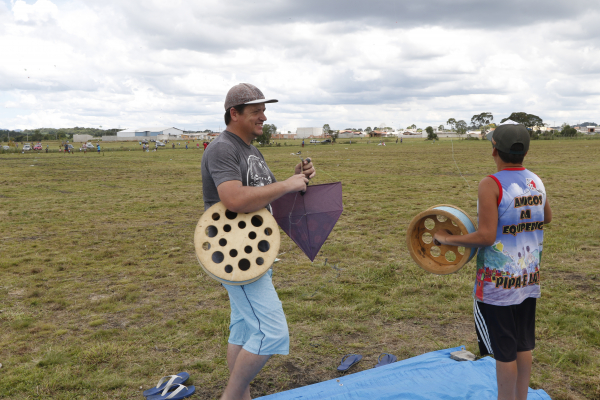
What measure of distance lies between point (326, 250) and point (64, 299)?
395 cm

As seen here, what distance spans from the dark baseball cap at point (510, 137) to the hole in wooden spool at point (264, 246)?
59.7 inches

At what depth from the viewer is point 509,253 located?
2.53 metres

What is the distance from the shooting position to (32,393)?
342 cm

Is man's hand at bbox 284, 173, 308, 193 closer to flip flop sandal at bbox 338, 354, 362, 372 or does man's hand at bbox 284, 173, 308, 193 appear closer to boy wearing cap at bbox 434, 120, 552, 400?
boy wearing cap at bbox 434, 120, 552, 400

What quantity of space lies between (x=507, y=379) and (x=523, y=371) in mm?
176

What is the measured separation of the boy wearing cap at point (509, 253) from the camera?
2508 mm

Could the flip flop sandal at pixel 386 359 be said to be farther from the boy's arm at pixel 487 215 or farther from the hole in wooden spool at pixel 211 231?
the hole in wooden spool at pixel 211 231

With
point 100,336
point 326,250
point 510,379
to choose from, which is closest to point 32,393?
point 100,336

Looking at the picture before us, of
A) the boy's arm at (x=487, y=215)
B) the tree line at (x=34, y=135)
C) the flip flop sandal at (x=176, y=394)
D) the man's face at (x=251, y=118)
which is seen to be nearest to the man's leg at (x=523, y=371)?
the boy's arm at (x=487, y=215)

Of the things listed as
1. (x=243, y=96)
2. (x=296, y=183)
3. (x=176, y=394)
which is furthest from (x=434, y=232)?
(x=176, y=394)

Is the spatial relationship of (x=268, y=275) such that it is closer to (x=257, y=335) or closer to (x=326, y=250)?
(x=257, y=335)

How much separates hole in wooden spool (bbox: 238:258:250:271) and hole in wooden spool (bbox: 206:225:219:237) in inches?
9.4

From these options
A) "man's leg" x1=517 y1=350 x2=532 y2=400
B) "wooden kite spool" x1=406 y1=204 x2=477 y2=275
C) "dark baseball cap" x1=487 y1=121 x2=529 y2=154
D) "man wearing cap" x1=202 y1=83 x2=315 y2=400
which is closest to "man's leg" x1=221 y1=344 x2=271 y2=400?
"man wearing cap" x1=202 y1=83 x2=315 y2=400

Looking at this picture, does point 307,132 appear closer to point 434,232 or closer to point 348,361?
point 348,361
